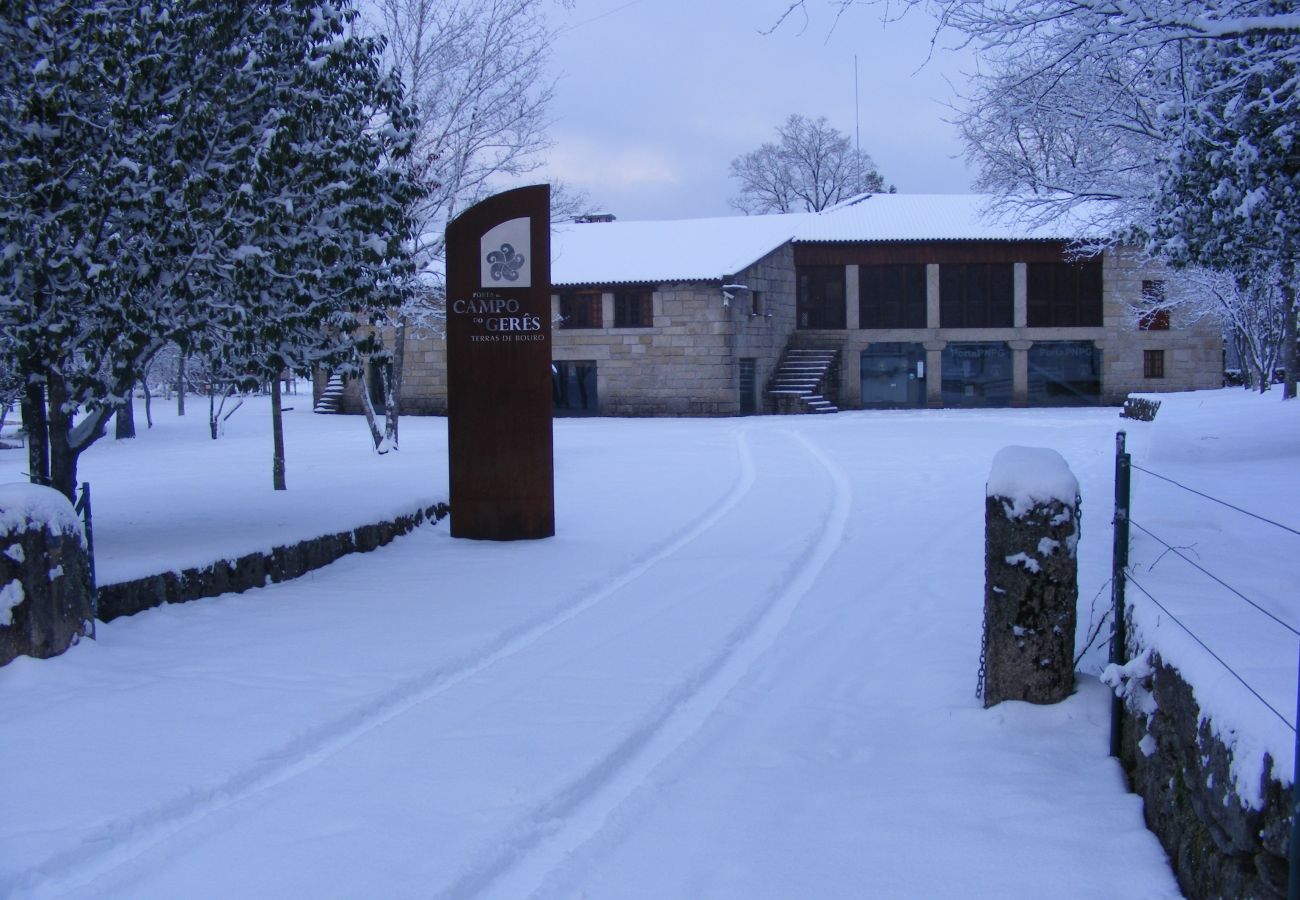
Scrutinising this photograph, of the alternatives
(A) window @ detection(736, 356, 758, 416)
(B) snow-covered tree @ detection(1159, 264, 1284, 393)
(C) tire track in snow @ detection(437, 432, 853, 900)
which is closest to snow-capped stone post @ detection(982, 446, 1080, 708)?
(C) tire track in snow @ detection(437, 432, 853, 900)

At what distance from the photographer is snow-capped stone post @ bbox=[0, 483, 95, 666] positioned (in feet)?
20.7

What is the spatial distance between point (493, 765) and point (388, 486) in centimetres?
955

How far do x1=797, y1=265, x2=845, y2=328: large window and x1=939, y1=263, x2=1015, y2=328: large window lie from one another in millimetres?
3412

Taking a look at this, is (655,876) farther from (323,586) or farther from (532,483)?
(532,483)

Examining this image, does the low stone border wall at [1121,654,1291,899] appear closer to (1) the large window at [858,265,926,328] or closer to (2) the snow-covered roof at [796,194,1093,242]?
(2) the snow-covered roof at [796,194,1093,242]

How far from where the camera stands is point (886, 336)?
39625 millimetres

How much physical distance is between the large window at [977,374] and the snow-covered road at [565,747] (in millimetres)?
30217

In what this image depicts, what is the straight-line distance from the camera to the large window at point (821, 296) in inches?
1587

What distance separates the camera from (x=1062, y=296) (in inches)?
1542

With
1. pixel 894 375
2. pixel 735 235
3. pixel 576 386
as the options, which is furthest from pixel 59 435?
pixel 894 375

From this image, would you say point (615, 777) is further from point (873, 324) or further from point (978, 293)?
point (978, 293)

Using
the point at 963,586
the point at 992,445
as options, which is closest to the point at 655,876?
the point at 963,586

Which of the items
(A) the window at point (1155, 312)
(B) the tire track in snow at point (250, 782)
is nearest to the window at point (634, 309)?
(A) the window at point (1155, 312)

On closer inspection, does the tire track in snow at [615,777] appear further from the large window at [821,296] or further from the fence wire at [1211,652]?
the large window at [821,296]
